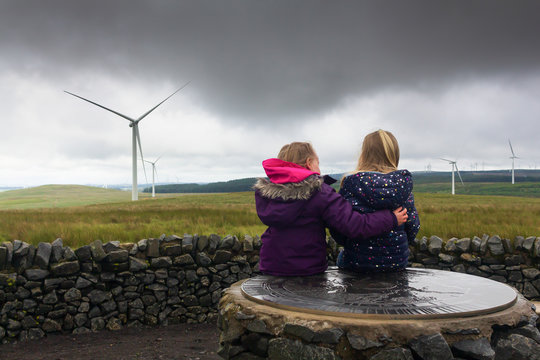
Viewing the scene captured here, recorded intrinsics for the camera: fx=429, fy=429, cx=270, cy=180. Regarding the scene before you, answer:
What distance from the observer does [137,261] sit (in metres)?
9.22

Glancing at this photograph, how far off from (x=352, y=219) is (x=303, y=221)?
566 millimetres

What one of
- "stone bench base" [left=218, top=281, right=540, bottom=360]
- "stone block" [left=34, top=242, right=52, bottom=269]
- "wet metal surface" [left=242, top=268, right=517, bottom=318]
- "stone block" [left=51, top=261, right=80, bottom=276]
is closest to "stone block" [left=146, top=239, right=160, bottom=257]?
"stone block" [left=51, top=261, right=80, bottom=276]

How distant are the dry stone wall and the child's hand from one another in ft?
17.0

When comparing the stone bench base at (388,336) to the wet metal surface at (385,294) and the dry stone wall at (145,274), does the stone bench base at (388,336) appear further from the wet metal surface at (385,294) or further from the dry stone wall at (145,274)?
the dry stone wall at (145,274)

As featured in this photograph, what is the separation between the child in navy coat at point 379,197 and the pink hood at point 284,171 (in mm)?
574

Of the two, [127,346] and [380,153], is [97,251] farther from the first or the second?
[380,153]

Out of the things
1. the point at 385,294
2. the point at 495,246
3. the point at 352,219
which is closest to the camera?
the point at 385,294

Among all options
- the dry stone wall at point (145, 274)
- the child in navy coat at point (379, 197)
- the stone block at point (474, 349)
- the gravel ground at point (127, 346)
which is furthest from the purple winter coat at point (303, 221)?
the dry stone wall at point (145, 274)

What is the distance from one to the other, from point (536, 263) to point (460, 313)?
271 inches

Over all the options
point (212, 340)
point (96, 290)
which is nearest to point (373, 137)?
point (212, 340)

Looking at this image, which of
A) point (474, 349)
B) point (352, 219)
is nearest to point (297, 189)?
point (352, 219)

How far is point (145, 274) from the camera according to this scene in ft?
30.6

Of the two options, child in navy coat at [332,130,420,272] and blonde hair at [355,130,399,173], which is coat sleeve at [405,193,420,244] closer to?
child in navy coat at [332,130,420,272]

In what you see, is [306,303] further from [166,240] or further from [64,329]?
[64,329]
